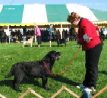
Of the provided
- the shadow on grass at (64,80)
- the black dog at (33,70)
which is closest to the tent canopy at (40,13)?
the shadow on grass at (64,80)

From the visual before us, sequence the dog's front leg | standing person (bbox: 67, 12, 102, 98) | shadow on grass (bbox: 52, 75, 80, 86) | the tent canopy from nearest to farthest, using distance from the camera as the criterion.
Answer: standing person (bbox: 67, 12, 102, 98) → the dog's front leg → shadow on grass (bbox: 52, 75, 80, 86) → the tent canopy

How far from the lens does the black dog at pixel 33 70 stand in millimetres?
10180

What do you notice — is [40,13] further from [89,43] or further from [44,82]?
[89,43]

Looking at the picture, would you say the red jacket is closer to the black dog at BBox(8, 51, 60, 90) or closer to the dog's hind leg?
the black dog at BBox(8, 51, 60, 90)

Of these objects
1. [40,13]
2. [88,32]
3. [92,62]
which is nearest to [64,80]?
[92,62]

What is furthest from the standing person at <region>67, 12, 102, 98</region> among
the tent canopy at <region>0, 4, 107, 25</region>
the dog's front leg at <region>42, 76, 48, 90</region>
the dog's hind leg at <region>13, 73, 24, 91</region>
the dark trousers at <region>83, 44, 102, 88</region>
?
the tent canopy at <region>0, 4, 107, 25</region>

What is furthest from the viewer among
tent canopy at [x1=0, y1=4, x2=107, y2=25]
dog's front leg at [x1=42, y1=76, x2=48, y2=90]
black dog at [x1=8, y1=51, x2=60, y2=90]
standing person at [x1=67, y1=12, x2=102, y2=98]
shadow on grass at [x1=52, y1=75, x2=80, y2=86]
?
tent canopy at [x1=0, y1=4, x2=107, y2=25]

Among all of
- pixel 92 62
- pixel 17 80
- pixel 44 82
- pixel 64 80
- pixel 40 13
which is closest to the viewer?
pixel 92 62

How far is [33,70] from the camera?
10320 millimetres

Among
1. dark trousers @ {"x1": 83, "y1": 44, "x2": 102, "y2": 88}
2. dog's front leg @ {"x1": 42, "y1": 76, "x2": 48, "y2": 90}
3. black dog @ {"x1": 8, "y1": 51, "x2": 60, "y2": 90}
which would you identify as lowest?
dog's front leg @ {"x1": 42, "y1": 76, "x2": 48, "y2": 90}

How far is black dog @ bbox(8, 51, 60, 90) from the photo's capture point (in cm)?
1018

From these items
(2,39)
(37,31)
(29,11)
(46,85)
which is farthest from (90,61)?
(29,11)

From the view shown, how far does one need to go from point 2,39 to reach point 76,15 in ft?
102

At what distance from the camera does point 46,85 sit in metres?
10.4
